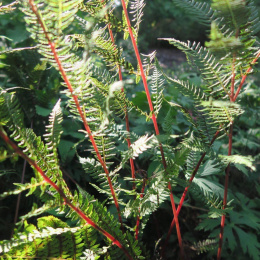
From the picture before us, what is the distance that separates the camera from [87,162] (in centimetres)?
92

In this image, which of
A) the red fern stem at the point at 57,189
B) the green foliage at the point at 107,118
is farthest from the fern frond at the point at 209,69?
the red fern stem at the point at 57,189

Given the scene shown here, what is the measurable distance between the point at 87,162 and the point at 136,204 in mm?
216

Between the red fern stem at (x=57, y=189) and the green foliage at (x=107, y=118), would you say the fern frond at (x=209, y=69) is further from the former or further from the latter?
the red fern stem at (x=57, y=189)

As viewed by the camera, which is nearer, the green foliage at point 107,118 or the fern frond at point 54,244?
the green foliage at point 107,118

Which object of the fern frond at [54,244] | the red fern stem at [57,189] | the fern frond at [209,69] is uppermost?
the fern frond at [209,69]

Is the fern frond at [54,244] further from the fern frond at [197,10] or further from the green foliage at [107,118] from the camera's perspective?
the fern frond at [197,10]

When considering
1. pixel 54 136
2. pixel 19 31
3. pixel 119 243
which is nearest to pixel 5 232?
pixel 119 243

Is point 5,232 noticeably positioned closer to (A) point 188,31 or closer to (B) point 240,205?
(B) point 240,205

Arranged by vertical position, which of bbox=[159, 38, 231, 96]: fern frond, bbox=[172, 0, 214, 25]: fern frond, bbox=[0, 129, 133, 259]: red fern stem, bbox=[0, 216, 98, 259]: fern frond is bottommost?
bbox=[0, 216, 98, 259]: fern frond

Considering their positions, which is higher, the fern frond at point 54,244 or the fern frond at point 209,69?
the fern frond at point 209,69

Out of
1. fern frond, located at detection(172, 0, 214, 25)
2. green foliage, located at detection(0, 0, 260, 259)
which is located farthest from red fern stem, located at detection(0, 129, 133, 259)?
fern frond, located at detection(172, 0, 214, 25)

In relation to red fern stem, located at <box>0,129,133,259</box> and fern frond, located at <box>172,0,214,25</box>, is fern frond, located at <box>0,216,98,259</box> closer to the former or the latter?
red fern stem, located at <box>0,129,133,259</box>

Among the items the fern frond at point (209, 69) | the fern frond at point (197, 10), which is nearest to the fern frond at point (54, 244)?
the fern frond at point (209, 69)

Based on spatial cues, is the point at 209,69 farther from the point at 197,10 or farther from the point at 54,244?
the point at 54,244
